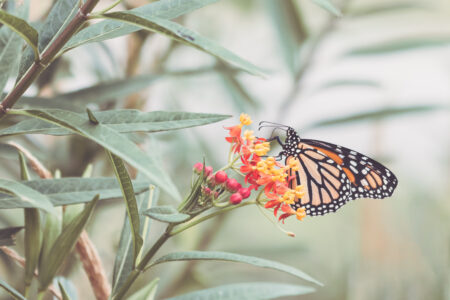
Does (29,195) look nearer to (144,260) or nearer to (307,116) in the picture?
(144,260)

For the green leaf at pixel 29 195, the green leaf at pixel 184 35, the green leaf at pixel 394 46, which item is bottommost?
the green leaf at pixel 29 195

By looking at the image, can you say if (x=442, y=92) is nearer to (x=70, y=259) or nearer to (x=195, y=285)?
(x=195, y=285)

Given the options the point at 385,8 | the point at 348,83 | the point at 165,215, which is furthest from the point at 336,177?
the point at 165,215

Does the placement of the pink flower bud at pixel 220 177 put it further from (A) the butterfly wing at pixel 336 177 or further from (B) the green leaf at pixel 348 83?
(B) the green leaf at pixel 348 83

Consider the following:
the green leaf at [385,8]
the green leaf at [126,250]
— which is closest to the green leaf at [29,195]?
the green leaf at [126,250]

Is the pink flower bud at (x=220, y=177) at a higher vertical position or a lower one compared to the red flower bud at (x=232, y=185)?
higher

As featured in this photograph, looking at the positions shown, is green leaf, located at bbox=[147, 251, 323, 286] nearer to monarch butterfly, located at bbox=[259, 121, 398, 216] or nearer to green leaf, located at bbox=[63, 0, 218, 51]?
green leaf, located at bbox=[63, 0, 218, 51]
